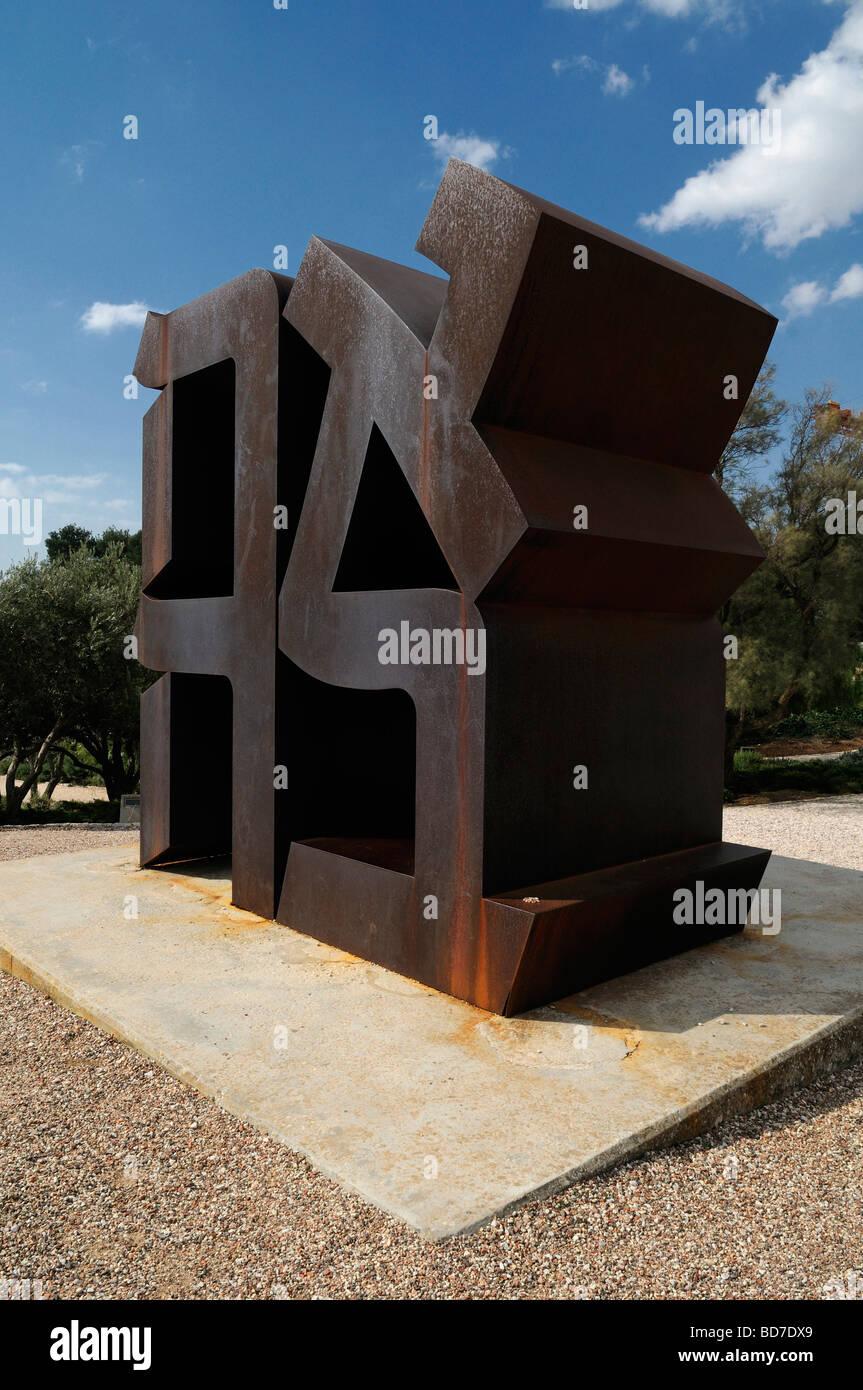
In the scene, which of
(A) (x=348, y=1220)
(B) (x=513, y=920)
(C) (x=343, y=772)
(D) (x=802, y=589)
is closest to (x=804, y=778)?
(D) (x=802, y=589)

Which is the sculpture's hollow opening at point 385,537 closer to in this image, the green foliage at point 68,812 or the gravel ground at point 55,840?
the gravel ground at point 55,840

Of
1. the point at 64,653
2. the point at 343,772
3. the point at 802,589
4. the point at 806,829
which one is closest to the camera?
the point at 343,772

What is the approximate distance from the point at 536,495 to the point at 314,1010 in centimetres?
305

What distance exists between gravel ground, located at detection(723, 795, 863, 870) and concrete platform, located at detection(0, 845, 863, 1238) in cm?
317

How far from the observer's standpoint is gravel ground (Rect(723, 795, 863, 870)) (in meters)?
9.97

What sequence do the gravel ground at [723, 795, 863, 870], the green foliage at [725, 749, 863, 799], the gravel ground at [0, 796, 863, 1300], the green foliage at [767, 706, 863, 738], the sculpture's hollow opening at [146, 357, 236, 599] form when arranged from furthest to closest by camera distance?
the green foliage at [767, 706, 863, 738]
the green foliage at [725, 749, 863, 799]
the gravel ground at [723, 795, 863, 870]
the sculpture's hollow opening at [146, 357, 236, 599]
the gravel ground at [0, 796, 863, 1300]

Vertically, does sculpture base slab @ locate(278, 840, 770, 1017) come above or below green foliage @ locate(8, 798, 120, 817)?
above

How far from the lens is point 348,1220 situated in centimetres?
315

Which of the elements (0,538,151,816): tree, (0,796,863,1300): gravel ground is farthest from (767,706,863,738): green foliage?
(0,796,863,1300): gravel ground

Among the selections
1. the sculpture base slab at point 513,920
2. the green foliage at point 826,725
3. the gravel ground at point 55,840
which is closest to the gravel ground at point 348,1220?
the sculpture base slab at point 513,920

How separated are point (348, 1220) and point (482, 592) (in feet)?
10.1

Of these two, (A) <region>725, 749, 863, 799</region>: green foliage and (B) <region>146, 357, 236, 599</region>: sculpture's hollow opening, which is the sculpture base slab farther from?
(A) <region>725, 749, 863, 799</region>: green foliage

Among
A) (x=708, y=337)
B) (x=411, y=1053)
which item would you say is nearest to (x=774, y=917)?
(x=411, y=1053)

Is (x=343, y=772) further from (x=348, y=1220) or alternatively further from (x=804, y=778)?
(x=804, y=778)
